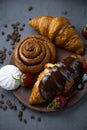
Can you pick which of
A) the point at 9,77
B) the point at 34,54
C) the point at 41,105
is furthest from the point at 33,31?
the point at 41,105

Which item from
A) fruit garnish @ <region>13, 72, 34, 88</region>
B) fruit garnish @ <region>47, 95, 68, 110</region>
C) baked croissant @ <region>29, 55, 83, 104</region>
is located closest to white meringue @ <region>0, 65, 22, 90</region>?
fruit garnish @ <region>13, 72, 34, 88</region>

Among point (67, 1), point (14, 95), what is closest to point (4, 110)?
point (14, 95)

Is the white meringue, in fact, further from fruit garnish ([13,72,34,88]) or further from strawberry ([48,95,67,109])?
strawberry ([48,95,67,109])

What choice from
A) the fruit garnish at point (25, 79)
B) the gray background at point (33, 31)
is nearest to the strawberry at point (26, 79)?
the fruit garnish at point (25, 79)

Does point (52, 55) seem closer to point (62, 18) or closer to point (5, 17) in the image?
point (62, 18)

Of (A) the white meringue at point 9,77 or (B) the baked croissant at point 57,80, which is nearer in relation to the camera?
(B) the baked croissant at point 57,80

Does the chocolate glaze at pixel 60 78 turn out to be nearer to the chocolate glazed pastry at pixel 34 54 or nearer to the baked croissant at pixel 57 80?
the baked croissant at pixel 57 80
